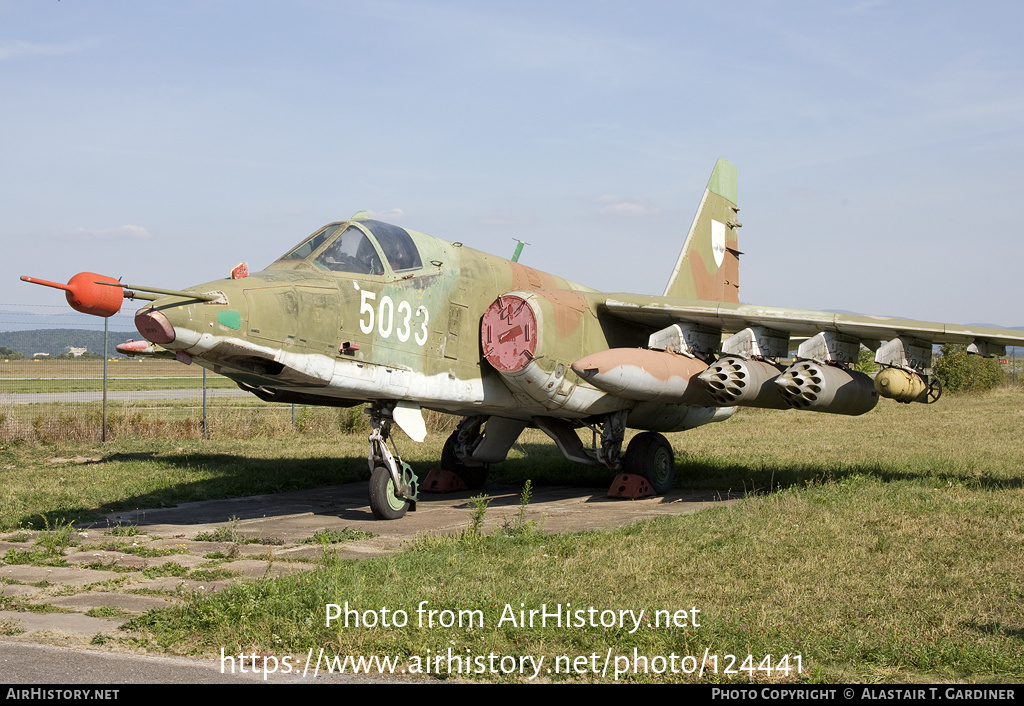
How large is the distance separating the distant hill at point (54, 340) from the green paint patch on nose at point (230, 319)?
13.2m

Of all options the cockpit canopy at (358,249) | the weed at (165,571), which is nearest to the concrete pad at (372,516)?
the weed at (165,571)

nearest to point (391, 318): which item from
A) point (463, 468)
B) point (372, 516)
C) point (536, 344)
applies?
point (536, 344)

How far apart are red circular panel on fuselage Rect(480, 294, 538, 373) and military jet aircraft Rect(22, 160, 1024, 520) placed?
0.02 meters

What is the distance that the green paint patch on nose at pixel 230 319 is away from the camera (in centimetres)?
916

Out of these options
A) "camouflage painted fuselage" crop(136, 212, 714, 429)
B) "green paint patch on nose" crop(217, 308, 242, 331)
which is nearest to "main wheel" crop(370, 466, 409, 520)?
"camouflage painted fuselage" crop(136, 212, 714, 429)

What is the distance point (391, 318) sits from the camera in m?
11.1

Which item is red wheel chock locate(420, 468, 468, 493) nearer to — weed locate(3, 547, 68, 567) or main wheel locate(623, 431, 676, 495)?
main wheel locate(623, 431, 676, 495)

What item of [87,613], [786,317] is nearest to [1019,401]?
[786,317]

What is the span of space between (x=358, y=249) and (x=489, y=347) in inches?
85.9

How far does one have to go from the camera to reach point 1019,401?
31.5 m

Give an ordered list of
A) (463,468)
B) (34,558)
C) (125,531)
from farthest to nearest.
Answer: (463,468), (125,531), (34,558)

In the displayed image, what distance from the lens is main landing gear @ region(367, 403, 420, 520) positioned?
11.3 meters

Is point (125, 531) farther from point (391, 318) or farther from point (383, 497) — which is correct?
point (391, 318)
